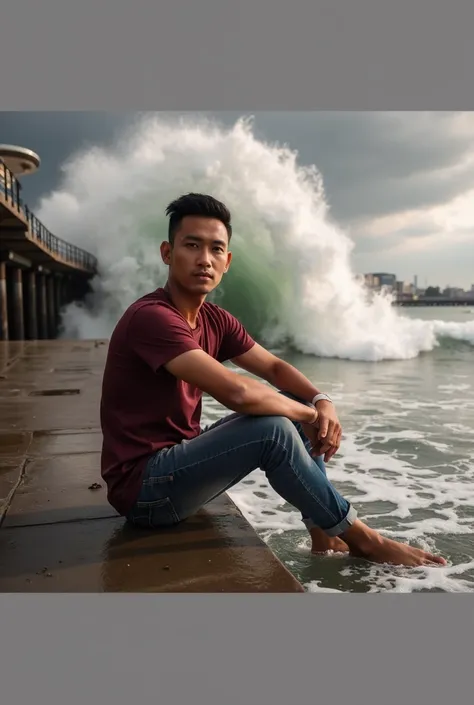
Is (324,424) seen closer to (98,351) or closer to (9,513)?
(9,513)

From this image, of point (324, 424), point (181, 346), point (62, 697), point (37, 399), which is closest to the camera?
point (62, 697)

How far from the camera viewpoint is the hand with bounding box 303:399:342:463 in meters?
1.94

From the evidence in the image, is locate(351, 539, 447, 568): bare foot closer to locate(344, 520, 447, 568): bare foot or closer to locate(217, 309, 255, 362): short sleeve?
locate(344, 520, 447, 568): bare foot

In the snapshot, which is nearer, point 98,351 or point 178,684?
point 178,684

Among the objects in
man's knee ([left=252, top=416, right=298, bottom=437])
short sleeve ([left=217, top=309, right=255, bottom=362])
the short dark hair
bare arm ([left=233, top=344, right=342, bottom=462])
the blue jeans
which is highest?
the short dark hair

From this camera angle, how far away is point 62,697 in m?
1.32

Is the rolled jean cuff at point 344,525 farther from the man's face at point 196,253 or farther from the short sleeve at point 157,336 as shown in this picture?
the man's face at point 196,253

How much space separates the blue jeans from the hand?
19 centimetres

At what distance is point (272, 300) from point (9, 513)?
74.1 ft

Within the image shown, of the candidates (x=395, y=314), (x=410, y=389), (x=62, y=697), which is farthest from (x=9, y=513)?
(x=395, y=314)

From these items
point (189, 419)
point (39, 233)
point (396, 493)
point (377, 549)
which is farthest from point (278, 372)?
point (39, 233)

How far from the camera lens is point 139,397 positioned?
1790 millimetres

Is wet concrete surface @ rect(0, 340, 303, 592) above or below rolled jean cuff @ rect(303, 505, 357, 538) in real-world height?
below

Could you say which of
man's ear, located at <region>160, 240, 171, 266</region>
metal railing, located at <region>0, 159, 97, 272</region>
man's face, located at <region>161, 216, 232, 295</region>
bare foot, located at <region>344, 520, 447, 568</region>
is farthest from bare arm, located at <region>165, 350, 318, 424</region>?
metal railing, located at <region>0, 159, 97, 272</region>
